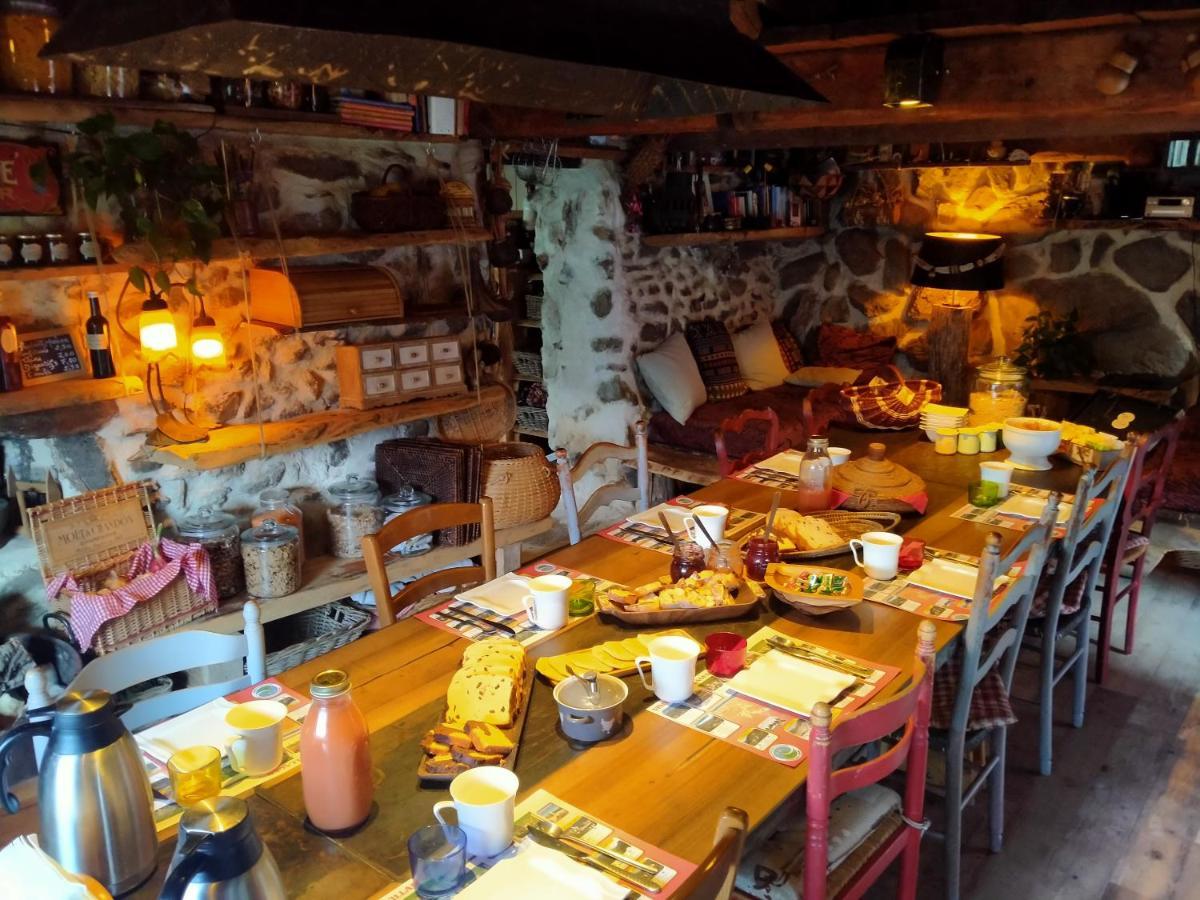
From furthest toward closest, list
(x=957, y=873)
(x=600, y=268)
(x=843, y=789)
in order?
(x=600, y=268) < (x=957, y=873) < (x=843, y=789)

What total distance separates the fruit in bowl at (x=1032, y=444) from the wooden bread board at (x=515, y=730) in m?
2.08

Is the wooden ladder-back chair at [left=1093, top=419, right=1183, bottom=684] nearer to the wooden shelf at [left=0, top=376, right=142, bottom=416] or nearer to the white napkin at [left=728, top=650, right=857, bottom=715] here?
the white napkin at [left=728, top=650, right=857, bottom=715]

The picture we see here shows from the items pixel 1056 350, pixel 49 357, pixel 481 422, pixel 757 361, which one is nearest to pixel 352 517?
pixel 481 422

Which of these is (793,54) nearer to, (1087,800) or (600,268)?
(600,268)

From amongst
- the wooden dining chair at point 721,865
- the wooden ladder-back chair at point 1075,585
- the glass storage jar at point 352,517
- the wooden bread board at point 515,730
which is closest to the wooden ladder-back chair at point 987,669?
the wooden ladder-back chair at point 1075,585

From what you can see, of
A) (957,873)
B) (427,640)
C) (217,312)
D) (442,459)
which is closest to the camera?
(427,640)

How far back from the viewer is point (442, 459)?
346cm

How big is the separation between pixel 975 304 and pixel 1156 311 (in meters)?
0.88

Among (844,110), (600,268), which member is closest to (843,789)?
(844,110)

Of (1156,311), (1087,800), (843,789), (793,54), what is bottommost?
(1087,800)

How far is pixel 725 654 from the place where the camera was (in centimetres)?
186

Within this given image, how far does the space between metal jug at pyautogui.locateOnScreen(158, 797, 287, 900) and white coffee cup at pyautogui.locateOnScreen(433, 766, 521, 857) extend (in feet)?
0.92

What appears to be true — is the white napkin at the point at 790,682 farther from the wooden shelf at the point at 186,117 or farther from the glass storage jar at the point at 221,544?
the wooden shelf at the point at 186,117

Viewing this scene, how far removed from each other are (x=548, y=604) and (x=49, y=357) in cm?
172
